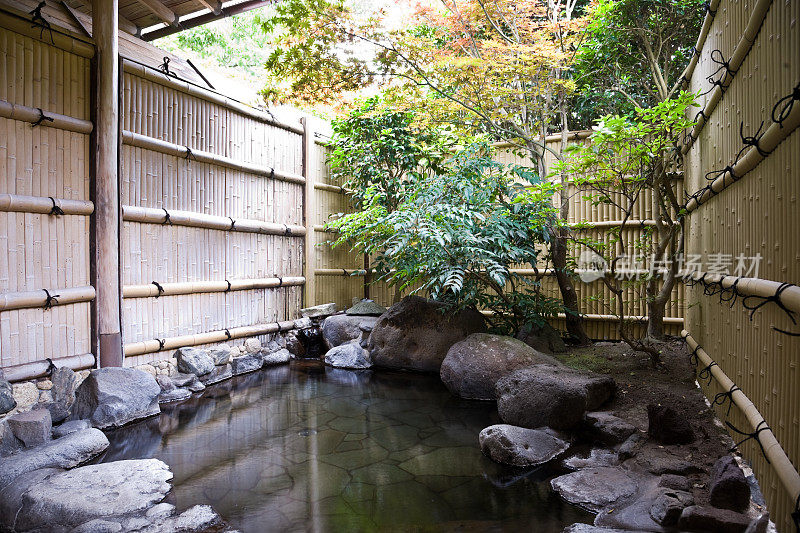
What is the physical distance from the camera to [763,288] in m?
2.06

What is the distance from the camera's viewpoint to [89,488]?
8.95 feet

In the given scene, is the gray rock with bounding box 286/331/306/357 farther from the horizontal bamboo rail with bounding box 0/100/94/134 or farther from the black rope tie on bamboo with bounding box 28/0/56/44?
the black rope tie on bamboo with bounding box 28/0/56/44

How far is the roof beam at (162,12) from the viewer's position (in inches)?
199

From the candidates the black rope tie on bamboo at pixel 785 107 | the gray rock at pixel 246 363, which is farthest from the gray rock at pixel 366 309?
the black rope tie on bamboo at pixel 785 107

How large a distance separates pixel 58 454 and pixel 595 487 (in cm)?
319

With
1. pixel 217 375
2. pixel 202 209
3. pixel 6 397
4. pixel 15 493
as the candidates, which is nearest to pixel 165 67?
pixel 202 209

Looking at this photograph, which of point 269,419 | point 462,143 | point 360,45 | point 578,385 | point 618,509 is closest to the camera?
point 618,509

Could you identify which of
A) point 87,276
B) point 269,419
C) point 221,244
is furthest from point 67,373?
point 221,244

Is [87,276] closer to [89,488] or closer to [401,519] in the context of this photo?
[89,488]

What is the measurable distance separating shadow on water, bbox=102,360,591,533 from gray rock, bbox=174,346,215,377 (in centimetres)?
39

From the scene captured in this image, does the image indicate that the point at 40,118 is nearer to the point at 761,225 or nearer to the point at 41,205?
the point at 41,205

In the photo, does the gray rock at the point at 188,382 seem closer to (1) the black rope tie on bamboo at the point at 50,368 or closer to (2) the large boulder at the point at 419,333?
(1) the black rope tie on bamboo at the point at 50,368

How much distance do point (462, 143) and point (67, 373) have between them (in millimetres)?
4919

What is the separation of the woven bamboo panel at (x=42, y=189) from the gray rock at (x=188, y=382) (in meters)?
0.89
